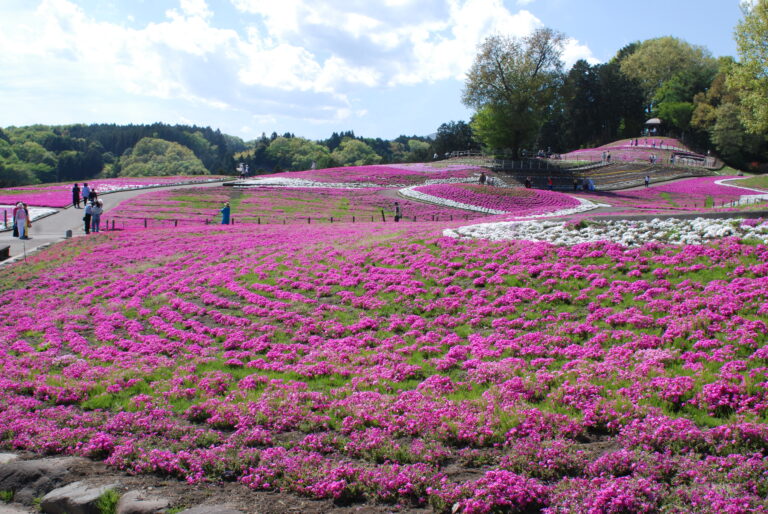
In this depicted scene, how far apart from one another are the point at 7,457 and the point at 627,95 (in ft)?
462

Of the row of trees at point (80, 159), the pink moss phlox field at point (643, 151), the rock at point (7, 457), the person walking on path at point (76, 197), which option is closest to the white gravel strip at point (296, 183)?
the person walking on path at point (76, 197)

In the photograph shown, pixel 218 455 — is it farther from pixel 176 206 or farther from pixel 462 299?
pixel 176 206

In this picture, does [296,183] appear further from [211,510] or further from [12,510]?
[211,510]

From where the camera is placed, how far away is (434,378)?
10852 mm

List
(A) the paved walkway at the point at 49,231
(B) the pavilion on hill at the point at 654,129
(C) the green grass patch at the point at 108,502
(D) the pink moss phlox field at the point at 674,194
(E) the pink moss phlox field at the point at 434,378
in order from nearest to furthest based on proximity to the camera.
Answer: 1. (C) the green grass patch at the point at 108,502
2. (E) the pink moss phlox field at the point at 434,378
3. (A) the paved walkway at the point at 49,231
4. (D) the pink moss phlox field at the point at 674,194
5. (B) the pavilion on hill at the point at 654,129

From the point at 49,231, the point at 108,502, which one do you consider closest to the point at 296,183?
the point at 49,231

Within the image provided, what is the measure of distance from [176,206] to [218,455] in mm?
44713

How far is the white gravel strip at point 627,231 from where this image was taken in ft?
54.0

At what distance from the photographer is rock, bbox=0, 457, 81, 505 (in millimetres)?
7777

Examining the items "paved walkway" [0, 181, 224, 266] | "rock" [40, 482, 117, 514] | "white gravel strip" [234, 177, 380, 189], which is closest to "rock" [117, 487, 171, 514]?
"rock" [40, 482, 117, 514]

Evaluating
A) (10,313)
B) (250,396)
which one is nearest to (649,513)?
(250,396)

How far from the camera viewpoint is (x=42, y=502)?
24.1ft

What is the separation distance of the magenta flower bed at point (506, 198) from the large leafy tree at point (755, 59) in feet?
50.8

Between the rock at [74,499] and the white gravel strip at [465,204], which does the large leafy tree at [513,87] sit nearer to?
the white gravel strip at [465,204]
